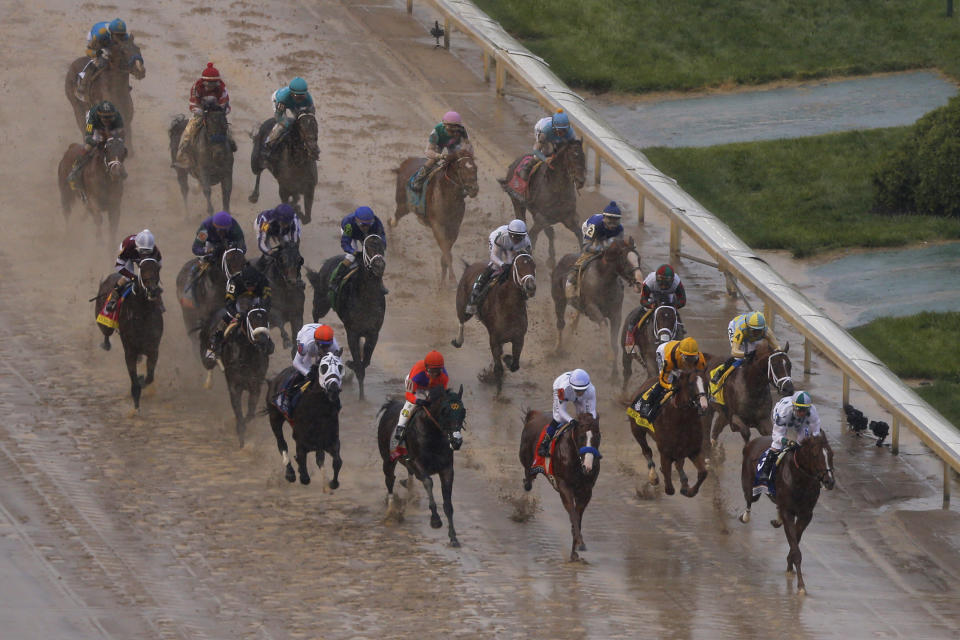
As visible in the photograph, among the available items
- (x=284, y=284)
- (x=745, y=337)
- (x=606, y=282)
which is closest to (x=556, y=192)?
(x=606, y=282)

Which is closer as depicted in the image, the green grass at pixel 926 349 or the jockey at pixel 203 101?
the green grass at pixel 926 349

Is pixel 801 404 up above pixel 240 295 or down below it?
below

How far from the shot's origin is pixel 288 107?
22.2 meters

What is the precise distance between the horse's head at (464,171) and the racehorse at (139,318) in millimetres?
4163

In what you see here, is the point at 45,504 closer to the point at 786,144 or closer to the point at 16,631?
the point at 16,631

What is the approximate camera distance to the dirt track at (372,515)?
1594cm

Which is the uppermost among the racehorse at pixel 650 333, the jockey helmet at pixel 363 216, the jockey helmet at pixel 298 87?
the jockey helmet at pixel 298 87

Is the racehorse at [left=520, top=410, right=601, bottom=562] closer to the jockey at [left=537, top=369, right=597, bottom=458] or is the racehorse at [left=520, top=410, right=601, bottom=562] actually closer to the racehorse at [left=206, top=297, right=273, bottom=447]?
the jockey at [left=537, top=369, right=597, bottom=458]

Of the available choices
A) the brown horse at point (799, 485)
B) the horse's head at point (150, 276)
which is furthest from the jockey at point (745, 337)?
the horse's head at point (150, 276)

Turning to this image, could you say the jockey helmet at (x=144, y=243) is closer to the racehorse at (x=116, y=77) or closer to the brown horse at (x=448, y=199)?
the brown horse at (x=448, y=199)

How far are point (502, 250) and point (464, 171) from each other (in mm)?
2082

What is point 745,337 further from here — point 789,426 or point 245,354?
point 245,354

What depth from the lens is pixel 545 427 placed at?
17047mm

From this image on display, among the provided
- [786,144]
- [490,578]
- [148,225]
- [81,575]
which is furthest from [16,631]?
[786,144]
